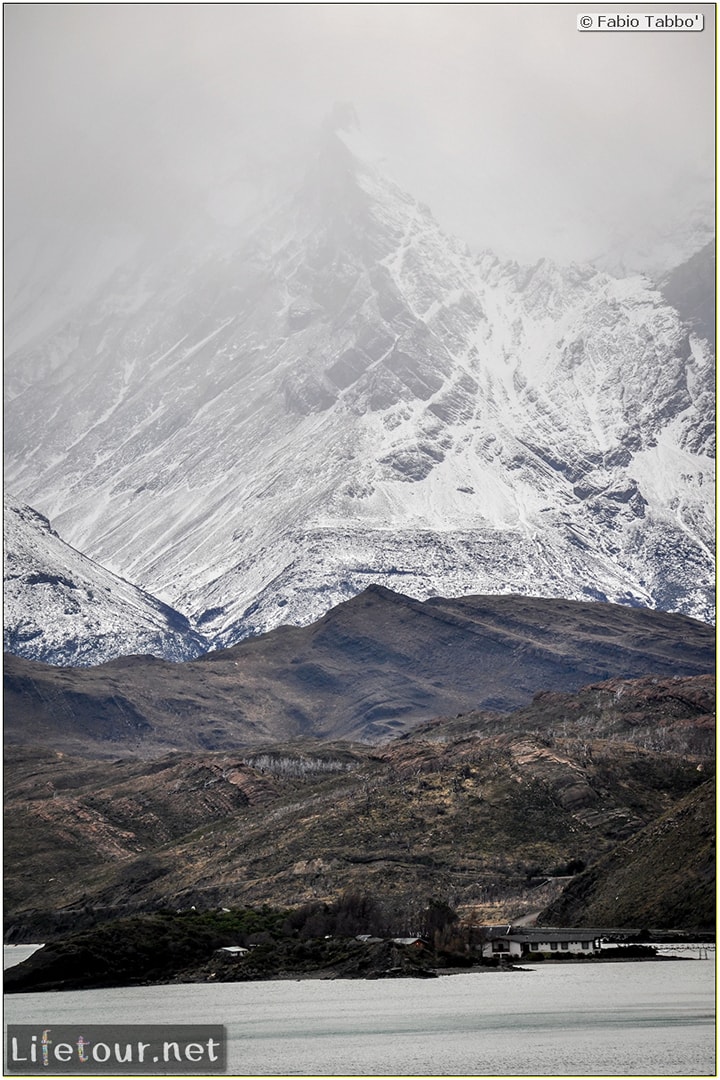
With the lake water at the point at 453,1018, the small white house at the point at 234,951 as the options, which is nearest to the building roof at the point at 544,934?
the lake water at the point at 453,1018

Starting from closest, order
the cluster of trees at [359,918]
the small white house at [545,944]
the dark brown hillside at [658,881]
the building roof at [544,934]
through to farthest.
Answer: the small white house at [545,944] → the building roof at [544,934] → the dark brown hillside at [658,881] → the cluster of trees at [359,918]

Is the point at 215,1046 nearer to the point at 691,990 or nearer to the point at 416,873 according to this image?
the point at 691,990

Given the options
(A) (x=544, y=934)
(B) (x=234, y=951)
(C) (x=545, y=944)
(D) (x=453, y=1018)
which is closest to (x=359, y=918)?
(B) (x=234, y=951)

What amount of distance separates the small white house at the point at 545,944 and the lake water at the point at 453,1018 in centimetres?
702

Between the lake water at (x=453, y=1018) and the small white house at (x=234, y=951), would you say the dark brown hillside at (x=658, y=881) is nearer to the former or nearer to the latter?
the lake water at (x=453, y=1018)

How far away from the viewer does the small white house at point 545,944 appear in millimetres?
125438

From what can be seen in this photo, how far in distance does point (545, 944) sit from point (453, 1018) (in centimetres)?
4253

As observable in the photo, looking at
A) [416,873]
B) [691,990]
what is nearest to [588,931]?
[691,990]

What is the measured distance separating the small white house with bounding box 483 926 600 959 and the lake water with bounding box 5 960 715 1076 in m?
7.02

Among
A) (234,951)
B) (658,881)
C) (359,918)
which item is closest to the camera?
(234,951)

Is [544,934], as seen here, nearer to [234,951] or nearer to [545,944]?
[545,944]

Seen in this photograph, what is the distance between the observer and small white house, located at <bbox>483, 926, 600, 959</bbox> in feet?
412

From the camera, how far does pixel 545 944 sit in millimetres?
128500

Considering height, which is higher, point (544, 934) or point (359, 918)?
point (359, 918)
